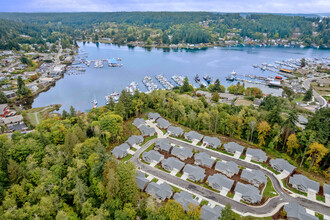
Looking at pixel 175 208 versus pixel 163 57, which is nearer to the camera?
pixel 175 208

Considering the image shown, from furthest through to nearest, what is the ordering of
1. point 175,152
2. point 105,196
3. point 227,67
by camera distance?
point 227,67
point 175,152
point 105,196

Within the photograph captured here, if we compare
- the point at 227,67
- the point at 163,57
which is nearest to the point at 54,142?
the point at 227,67

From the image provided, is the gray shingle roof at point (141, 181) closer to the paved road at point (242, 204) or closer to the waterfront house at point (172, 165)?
the paved road at point (242, 204)

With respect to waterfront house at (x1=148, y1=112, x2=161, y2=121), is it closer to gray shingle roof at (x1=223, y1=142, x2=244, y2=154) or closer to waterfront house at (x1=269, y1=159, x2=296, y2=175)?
gray shingle roof at (x1=223, y1=142, x2=244, y2=154)

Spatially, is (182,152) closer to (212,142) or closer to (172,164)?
(172,164)

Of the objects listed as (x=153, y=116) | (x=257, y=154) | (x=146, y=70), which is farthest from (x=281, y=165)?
(x=146, y=70)

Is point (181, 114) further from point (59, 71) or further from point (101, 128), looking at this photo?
point (59, 71)
